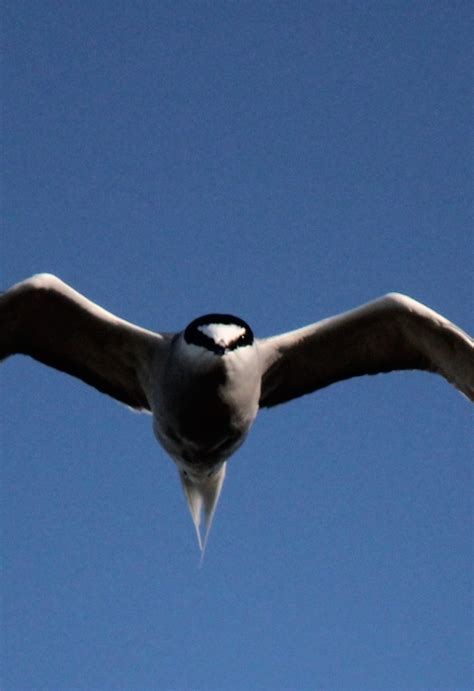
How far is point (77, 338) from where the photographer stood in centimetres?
823

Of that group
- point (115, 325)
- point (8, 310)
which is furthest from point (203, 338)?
point (8, 310)

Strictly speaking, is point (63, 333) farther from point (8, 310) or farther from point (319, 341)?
point (319, 341)

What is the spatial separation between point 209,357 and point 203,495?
1700 mm

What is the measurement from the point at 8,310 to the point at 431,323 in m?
2.89

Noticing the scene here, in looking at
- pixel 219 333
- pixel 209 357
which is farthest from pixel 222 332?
pixel 209 357

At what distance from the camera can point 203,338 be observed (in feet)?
23.4

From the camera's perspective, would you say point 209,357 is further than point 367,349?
No

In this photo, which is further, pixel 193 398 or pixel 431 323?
pixel 431 323

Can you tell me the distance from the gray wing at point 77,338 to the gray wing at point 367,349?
880mm

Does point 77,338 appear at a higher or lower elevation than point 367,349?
higher

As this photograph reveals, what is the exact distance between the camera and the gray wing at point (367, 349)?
793 cm

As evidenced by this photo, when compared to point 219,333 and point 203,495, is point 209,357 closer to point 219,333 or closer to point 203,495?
point 219,333

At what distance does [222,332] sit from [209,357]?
19cm

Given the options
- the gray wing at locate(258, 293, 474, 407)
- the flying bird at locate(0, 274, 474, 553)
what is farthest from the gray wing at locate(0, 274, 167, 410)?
the gray wing at locate(258, 293, 474, 407)
